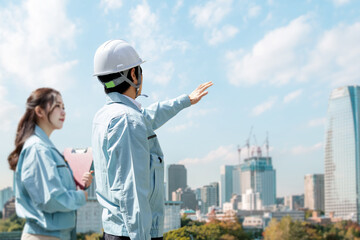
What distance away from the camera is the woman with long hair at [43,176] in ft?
6.69

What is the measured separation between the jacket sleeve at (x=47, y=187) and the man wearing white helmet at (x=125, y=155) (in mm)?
156

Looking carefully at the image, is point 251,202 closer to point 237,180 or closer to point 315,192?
point 315,192

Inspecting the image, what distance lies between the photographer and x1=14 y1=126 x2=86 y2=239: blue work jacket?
2.03 m

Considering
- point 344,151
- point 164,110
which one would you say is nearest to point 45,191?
point 164,110

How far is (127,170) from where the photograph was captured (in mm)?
1998

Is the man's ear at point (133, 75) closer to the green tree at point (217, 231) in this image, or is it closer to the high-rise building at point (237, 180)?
the green tree at point (217, 231)

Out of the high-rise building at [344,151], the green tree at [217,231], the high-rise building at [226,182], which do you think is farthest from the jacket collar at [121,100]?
the high-rise building at [226,182]

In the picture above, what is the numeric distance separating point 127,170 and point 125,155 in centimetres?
6

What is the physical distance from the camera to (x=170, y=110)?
8.32 feet

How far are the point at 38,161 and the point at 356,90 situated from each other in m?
129

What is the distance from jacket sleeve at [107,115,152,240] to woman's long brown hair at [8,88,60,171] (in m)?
0.30

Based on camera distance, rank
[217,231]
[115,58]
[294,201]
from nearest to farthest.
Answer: [115,58], [217,231], [294,201]

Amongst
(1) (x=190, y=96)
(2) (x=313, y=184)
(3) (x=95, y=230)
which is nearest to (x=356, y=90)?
(2) (x=313, y=184)

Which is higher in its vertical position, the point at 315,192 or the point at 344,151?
the point at 344,151
